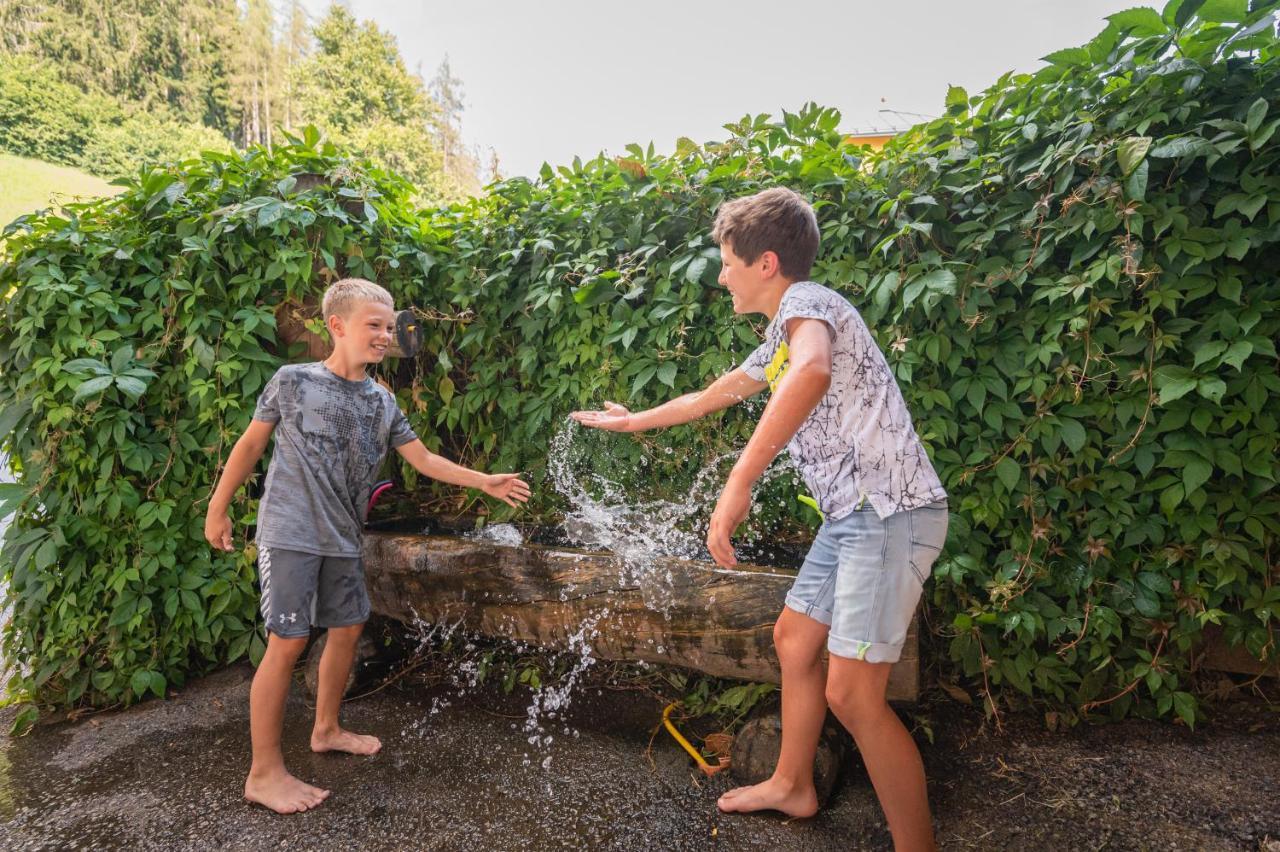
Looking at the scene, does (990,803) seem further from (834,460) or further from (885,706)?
(834,460)

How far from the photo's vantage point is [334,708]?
234cm

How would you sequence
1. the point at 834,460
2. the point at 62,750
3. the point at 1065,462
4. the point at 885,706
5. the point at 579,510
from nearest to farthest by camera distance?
the point at 885,706
the point at 834,460
the point at 1065,462
the point at 62,750
the point at 579,510

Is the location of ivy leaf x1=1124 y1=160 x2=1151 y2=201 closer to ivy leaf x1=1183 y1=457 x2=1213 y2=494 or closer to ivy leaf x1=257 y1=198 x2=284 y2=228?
ivy leaf x1=1183 y1=457 x2=1213 y2=494

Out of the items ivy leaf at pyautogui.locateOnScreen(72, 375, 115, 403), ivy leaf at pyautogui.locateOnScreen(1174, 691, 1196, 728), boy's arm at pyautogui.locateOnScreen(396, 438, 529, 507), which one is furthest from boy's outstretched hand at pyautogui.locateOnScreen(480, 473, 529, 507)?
ivy leaf at pyautogui.locateOnScreen(1174, 691, 1196, 728)

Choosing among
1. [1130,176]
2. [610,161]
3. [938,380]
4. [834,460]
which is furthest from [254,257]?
[1130,176]

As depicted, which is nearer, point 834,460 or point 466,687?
point 834,460

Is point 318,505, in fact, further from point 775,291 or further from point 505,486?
point 775,291

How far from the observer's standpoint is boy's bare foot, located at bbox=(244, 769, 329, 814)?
201cm

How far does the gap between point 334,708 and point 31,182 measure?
1460 cm

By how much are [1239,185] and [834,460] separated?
1484 millimetres

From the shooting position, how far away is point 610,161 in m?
2.91

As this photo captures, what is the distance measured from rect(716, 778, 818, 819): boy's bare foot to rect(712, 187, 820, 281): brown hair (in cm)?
146

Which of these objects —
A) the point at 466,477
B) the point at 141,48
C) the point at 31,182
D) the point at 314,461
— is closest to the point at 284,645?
the point at 314,461

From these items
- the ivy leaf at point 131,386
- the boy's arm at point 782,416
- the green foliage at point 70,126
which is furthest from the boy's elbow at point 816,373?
the green foliage at point 70,126
